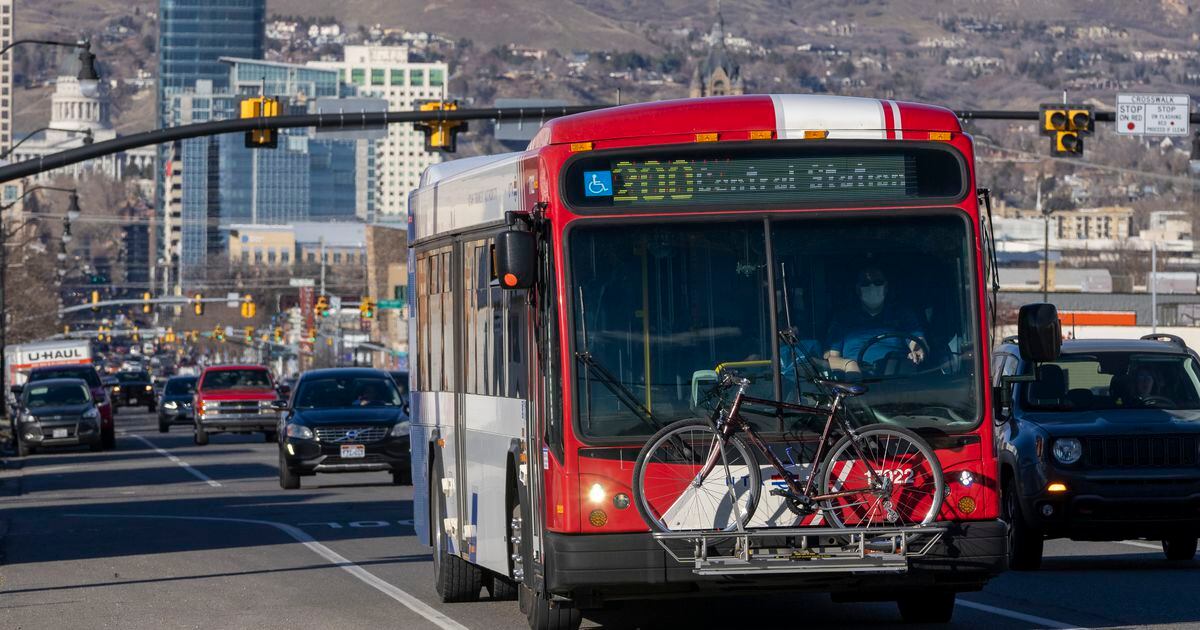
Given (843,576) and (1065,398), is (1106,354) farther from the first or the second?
(843,576)

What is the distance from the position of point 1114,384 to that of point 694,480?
6.93 meters

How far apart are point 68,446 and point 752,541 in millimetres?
37754

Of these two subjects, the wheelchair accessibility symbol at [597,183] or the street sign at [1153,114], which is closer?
the wheelchair accessibility symbol at [597,183]

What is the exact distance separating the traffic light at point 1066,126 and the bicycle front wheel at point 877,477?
26204 millimetres

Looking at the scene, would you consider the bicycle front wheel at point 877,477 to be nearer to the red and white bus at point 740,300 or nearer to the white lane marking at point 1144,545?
the red and white bus at point 740,300

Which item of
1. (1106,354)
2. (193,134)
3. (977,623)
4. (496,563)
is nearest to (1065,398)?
(1106,354)

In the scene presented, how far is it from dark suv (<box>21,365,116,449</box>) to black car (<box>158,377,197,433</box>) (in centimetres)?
219

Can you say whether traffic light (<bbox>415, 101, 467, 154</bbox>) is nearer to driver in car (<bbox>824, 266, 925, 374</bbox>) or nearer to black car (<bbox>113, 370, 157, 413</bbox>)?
driver in car (<bbox>824, 266, 925, 374</bbox>)

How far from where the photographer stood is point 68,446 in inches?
1838

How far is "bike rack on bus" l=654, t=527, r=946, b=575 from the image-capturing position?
11.0 m

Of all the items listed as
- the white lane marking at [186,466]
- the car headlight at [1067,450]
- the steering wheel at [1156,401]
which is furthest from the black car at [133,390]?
the car headlight at [1067,450]

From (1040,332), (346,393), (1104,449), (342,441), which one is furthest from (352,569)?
(346,393)

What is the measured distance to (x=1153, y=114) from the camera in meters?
39.6

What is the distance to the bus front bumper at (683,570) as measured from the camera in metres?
11.1
